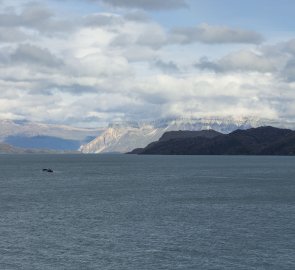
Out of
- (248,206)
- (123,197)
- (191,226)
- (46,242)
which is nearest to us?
(46,242)

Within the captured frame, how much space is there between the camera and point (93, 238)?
102 m

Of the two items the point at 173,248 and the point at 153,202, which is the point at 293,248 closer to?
the point at 173,248

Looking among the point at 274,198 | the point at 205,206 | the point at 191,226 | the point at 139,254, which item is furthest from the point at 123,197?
the point at 139,254

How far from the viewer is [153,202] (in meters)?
161

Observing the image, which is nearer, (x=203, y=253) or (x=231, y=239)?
(x=203, y=253)

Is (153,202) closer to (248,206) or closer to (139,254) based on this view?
(248,206)

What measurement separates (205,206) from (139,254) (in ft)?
204

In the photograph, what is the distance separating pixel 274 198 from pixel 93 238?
84.2 metres

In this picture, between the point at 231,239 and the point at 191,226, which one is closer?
the point at 231,239

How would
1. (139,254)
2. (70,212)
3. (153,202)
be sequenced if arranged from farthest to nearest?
(153,202) < (70,212) < (139,254)

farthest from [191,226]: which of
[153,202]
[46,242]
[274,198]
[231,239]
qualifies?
[274,198]

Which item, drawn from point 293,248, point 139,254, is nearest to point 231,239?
point 293,248

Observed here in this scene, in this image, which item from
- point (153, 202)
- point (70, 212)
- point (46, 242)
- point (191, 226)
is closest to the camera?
point (46, 242)

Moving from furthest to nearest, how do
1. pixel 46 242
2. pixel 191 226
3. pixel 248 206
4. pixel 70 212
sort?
pixel 248 206 < pixel 70 212 < pixel 191 226 < pixel 46 242
